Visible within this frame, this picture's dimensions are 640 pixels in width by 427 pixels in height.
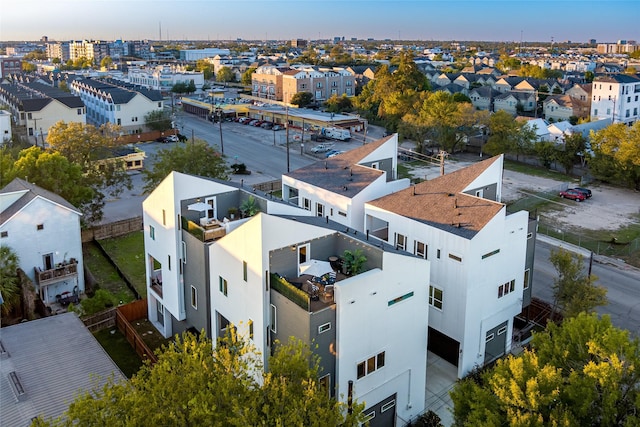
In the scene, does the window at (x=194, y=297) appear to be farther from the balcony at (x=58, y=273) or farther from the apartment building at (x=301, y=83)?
the apartment building at (x=301, y=83)

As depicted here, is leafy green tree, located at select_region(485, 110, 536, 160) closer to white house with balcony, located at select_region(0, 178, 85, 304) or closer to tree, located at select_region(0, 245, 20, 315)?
white house with balcony, located at select_region(0, 178, 85, 304)

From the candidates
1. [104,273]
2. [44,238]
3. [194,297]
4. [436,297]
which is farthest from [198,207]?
[104,273]

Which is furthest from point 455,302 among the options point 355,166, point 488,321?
point 355,166

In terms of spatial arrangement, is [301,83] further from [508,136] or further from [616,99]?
[616,99]

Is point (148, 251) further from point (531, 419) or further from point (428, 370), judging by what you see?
point (531, 419)

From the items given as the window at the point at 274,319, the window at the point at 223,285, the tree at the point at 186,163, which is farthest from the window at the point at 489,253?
the tree at the point at 186,163

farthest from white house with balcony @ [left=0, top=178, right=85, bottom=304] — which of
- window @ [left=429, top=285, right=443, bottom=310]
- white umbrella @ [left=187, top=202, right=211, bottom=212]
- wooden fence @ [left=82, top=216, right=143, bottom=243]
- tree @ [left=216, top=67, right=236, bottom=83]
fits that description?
tree @ [left=216, top=67, right=236, bottom=83]

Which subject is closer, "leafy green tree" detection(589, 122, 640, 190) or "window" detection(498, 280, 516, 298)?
"window" detection(498, 280, 516, 298)
